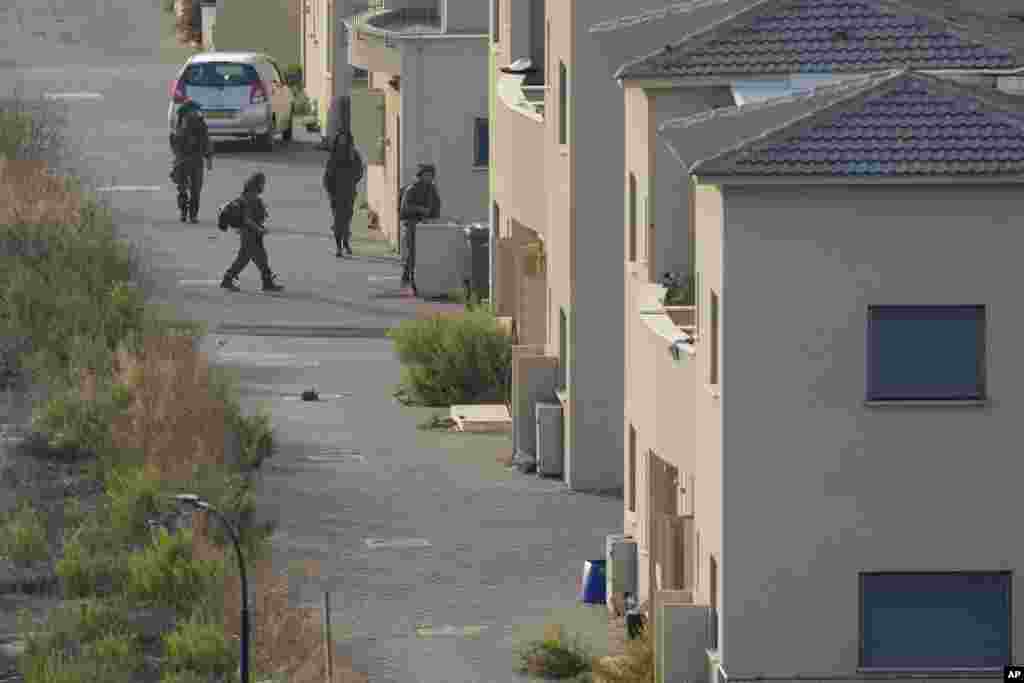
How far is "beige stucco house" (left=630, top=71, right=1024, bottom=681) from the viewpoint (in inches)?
909

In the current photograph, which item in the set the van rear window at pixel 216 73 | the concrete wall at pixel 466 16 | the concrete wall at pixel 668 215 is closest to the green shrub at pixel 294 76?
the van rear window at pixel 216 73

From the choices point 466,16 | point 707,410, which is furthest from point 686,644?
point 466,16

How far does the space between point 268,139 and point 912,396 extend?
36.8 meters

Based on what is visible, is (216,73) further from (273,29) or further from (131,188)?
(273,29)

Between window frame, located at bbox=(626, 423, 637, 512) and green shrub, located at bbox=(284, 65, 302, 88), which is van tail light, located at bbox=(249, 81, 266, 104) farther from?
window frame, located at bbox=(626, 423, 637, 512)

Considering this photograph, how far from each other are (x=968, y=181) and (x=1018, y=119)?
0.81 metres

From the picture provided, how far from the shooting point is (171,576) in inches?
1066

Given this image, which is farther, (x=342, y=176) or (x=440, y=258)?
(x=342, y=176)

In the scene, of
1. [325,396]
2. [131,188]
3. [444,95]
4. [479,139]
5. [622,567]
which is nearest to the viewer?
[622,567]

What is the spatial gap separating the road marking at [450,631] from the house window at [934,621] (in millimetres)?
4584

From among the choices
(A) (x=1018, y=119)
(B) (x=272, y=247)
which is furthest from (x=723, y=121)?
(B) (x=272, y=247)

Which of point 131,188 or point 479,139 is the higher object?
point 479,139

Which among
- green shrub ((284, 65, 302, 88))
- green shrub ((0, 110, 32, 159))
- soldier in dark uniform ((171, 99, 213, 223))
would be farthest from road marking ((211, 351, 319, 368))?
green shrub ((284, 65, 302, 88))

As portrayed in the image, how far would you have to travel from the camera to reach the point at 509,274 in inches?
1542
